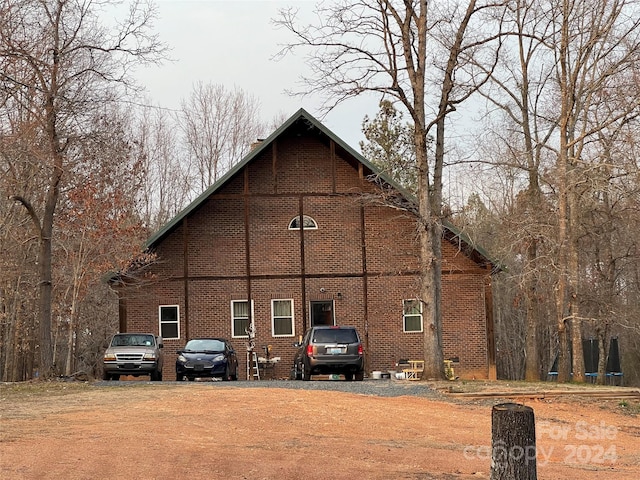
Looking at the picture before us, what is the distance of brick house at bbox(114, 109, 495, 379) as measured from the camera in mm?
33969

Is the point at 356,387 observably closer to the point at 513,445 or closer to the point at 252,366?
the point at 252,366

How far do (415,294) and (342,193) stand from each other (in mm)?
4409

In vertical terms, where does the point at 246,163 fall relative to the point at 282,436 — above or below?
above

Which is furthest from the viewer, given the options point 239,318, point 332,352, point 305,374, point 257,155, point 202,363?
point 239,318

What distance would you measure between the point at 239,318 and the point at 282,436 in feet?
66.9

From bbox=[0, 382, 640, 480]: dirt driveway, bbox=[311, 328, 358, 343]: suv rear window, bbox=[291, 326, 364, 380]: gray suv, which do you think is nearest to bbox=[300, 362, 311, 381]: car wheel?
bbox=[291, 326, 364, 380]: gray suv

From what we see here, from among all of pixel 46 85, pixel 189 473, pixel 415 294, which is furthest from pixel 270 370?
pixel 189 473

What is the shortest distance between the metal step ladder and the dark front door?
2.61 metres

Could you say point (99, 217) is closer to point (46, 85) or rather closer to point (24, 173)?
point (24, 173)

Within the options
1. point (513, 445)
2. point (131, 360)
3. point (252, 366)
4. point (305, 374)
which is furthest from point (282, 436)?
point (252, 366)

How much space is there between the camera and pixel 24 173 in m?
32.4

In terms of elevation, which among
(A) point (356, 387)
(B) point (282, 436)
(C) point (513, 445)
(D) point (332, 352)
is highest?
(D) point (332, 352)

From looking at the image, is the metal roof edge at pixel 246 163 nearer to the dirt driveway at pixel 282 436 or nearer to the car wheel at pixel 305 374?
the car wheel at pixel 305 374

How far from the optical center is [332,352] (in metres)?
26.2
